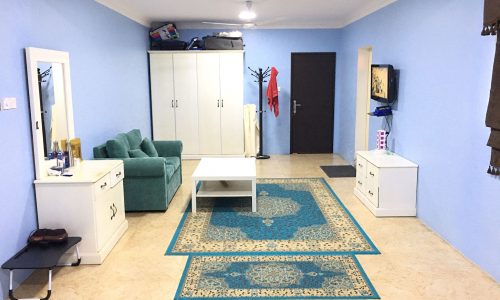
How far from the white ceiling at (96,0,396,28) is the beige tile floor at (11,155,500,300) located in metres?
2.81

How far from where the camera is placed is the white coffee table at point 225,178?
15.1ft

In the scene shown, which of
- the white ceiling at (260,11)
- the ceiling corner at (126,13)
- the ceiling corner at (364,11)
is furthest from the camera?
the white ceiling at (260,11)

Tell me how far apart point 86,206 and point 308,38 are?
5.68m

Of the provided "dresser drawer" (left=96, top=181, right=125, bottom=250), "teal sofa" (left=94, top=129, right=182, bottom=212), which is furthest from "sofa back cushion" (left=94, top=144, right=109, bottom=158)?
"dresser drawer" (left=96, top=181, right=125, bottom=250)

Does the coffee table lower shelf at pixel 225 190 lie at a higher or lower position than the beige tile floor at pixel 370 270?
higher

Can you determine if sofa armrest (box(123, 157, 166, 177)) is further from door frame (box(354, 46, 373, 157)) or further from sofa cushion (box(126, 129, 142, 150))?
door frame (box(354, 46, 373, 157))

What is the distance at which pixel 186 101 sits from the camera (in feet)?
24.7

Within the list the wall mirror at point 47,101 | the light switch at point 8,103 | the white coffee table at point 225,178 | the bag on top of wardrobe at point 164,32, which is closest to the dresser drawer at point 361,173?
the white coffee table at point 225,178

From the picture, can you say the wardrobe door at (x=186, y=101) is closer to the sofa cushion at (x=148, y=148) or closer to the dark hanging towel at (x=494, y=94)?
the sofa cushion at (x=148, y=148)

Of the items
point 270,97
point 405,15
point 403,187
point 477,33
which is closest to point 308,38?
point 270,97

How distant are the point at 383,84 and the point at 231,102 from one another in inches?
124

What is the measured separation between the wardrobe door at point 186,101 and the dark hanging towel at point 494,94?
5207mm

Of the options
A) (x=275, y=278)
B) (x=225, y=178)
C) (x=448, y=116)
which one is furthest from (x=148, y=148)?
(x=448, y=116)

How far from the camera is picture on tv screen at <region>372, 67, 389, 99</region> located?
4.96 meters
